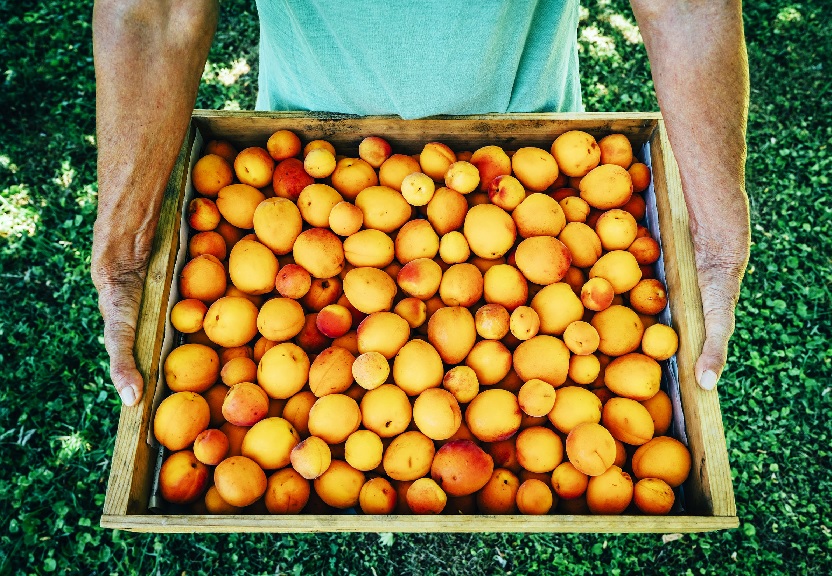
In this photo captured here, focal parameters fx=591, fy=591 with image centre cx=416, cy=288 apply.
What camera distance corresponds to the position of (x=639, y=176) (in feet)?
6.38

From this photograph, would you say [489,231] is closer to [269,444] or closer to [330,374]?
[330,374]

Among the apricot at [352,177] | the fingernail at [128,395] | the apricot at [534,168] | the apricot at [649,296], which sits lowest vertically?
the fingernail at [128,395]

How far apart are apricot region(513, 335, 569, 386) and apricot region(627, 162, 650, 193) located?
0.65 meters

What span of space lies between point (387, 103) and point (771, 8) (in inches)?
158

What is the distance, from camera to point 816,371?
3.13 meters

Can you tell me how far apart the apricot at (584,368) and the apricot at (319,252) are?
0.75 m

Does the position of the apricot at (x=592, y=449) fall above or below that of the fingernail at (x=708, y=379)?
below

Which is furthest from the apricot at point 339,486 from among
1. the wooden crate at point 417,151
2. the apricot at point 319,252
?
the apricot at point 319,252

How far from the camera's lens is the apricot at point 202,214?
184cm

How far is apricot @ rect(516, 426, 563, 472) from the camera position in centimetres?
159

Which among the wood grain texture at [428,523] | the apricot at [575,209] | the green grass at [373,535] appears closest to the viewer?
the wood grain texture at [428,523]

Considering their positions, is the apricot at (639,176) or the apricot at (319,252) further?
the apricot at (639,176)

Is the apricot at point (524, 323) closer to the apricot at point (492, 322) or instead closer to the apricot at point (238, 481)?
the apricot at point (492, 322)

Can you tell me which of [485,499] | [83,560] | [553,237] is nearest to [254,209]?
[553,237]
